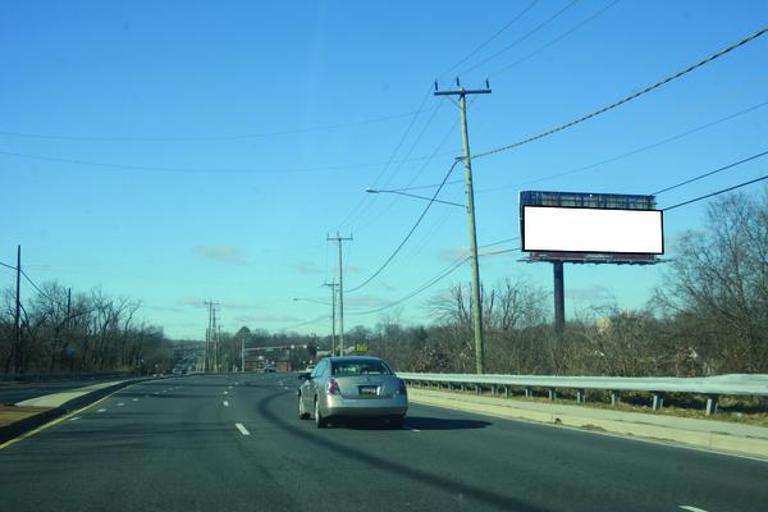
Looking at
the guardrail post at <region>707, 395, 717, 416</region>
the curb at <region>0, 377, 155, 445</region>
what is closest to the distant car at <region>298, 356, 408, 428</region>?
the curb at <region>0, 377, 155, 445</region>

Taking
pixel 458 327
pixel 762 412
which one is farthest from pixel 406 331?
pixel 762 412

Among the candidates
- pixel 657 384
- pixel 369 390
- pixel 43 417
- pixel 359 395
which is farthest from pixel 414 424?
pixel 43 417

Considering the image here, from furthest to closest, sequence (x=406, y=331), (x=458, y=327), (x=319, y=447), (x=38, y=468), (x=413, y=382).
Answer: (x=406, y=331) < (x=458, y=327) < (x=413, y=382) < (x=319, y=447) < (x=38, y=468)

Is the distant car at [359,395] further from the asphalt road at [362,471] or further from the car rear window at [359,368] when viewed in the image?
the asphalt road at [362,471]

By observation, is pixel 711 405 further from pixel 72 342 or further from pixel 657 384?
pixel 72 342

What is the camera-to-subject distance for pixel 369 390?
56.1ft

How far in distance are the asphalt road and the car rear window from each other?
4.11 ft

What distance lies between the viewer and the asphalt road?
890 centimetres

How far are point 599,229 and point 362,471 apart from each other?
43542 mm

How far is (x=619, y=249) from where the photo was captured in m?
52.5

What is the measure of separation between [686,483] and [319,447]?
6.31 meters

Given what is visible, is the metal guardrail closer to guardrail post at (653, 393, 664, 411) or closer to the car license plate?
guardrail post at (653, 393, 664, 411)

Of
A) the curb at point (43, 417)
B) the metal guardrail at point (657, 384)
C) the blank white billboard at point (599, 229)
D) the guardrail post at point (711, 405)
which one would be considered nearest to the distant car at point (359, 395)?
the metal guardrail at point (657, 384)

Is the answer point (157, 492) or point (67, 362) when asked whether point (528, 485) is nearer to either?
point (157, 492)
